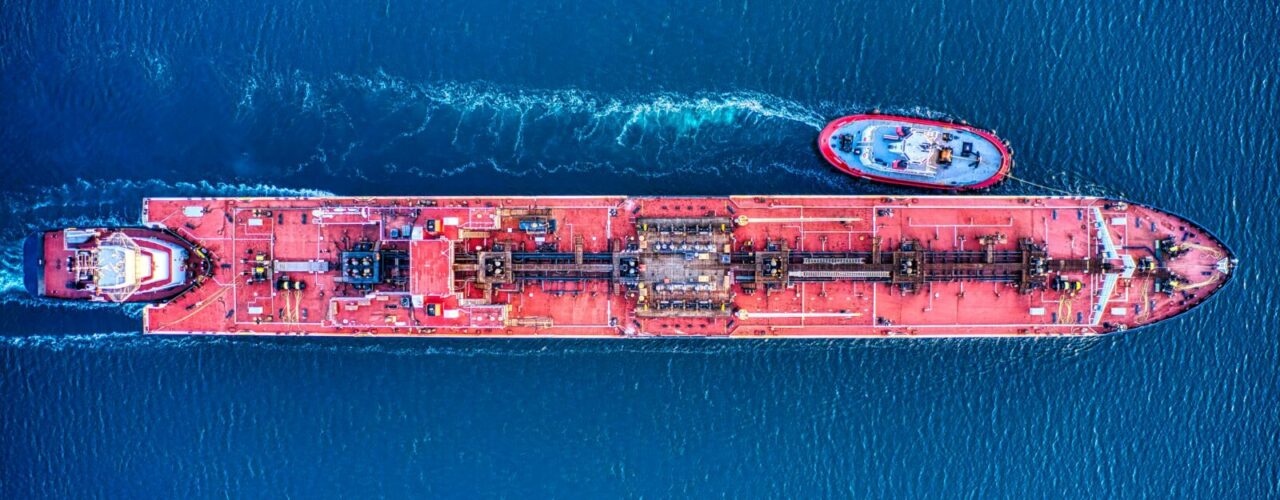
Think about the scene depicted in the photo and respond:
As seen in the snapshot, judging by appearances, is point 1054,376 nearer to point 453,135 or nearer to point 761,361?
point 761,361

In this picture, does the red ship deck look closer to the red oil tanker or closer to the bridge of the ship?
the red oil tanker

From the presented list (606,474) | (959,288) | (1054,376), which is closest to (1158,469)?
(1054,376)

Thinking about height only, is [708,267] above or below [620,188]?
below

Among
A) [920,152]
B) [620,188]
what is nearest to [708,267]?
[620,188]

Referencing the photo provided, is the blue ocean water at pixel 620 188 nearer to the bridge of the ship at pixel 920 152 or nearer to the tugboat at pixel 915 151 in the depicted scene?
the tugboat at pixel 915 151

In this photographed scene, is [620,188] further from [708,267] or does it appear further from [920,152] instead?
[920,152]

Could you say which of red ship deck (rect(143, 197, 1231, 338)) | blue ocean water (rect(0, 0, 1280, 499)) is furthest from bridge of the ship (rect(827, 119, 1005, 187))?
red ship deck (rect(143, 197, 1231, 338))

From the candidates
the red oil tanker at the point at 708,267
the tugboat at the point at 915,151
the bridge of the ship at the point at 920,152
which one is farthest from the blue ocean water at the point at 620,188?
the red oil tanker at the point at 708,267
